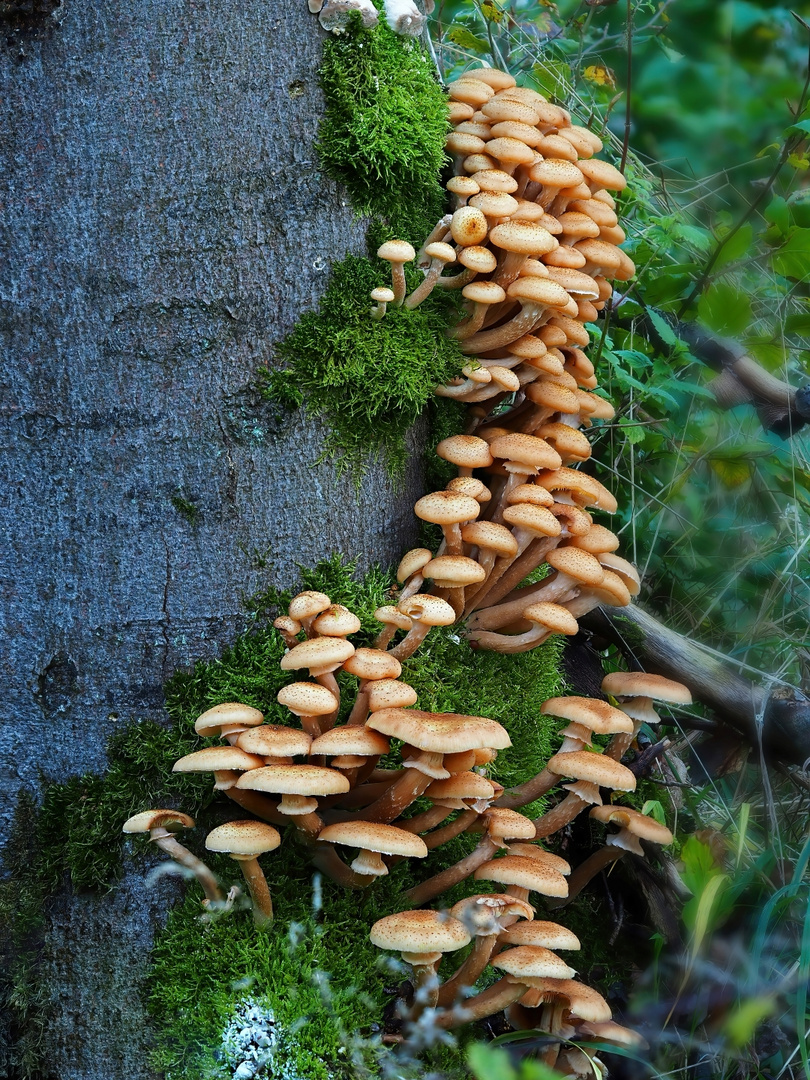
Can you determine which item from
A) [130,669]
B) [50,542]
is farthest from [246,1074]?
[50,542]

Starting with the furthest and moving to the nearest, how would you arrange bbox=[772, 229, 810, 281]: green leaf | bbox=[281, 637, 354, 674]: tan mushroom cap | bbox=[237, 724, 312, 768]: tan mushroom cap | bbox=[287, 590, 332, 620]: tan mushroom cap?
bbox=[772, 229, 810, 281]: green leaf, bbox=[287, 590, 332, 620]: tan mushroom cap, bbox=[281, 637, 354, 674]: tan mushroom cap, bbox=[237, 724, 312, 768]: tan mushroom cap

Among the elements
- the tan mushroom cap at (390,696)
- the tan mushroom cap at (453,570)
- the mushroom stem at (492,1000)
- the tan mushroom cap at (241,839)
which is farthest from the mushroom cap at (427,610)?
the mushroom stem at (492,1000)

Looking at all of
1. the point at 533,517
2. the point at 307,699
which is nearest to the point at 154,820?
the point at 307,699

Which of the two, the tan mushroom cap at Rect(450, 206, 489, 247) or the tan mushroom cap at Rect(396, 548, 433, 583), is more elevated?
the tan mushroom cap at Rect(450, 206, 489, 247)

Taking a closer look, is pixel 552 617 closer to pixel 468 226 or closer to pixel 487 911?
pixel 487 911

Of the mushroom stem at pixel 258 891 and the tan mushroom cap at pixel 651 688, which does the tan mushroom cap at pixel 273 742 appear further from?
the tan mushroom cap at pixel 651 688

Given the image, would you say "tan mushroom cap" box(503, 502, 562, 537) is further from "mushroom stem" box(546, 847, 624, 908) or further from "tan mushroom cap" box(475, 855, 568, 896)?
"mushroom stem" box(546, 847, 624, 908)

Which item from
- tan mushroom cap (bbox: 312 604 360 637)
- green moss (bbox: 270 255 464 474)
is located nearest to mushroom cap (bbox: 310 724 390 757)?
tan mushroom cap (bbox: 312 604 360 637)
